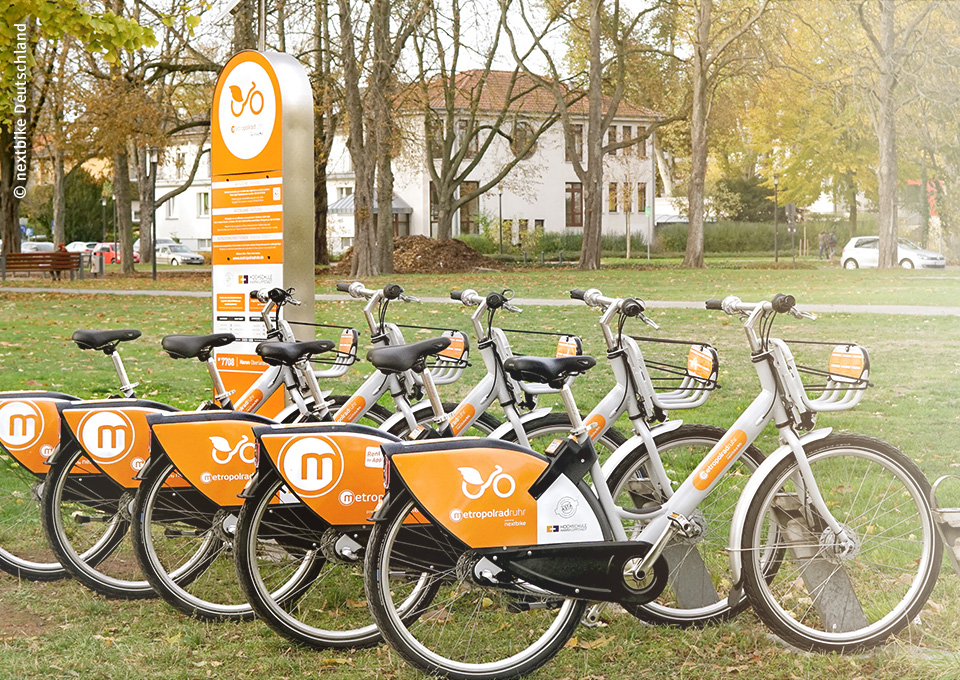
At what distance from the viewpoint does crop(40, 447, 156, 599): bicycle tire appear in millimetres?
4633

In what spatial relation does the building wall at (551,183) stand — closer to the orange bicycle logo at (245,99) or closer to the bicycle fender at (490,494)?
the orange bicycle logo at (245,99)

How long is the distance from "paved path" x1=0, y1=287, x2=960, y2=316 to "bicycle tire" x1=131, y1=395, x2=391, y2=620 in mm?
11169

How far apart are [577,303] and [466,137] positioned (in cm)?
2207

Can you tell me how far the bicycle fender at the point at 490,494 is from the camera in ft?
12.0

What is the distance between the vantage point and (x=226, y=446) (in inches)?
169

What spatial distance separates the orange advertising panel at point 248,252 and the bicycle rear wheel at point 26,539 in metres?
1.52

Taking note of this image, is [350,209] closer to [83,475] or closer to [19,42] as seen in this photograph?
[19,42]

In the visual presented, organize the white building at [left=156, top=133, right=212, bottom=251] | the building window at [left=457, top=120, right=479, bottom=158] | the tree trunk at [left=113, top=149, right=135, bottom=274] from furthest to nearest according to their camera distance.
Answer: the white building at [left=156, top=133, right=212, bottom=251] → the building window at [left=457, top=120, right=479, bottom=158] → the tree trunk at [left=113, top=149, right=135, bottom=274]

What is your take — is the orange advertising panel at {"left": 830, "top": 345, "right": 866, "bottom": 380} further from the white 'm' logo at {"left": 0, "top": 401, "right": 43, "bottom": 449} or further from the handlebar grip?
the white 'm' logo at {"left": 0, "top": 401, "right": 43, "bottom": 449}

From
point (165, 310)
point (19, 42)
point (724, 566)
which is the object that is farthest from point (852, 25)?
point (724, 566)

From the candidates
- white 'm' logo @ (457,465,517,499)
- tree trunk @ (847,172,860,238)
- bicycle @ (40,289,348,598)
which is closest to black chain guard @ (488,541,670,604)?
white 'm' logo @ (457,465,517,499)

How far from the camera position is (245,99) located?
6.18 m

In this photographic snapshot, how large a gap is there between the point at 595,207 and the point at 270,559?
3254 centimetres

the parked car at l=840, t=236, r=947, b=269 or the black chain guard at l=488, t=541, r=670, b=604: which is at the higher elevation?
the parked car at l=840, t=236, r=947, b=269
